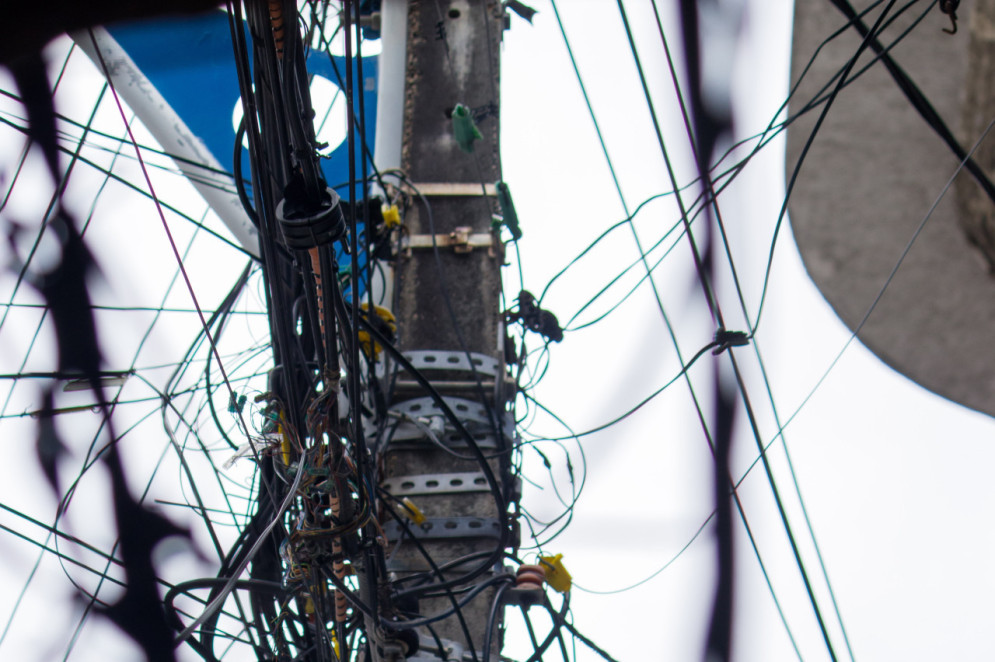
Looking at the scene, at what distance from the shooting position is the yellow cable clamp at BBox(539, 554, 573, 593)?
9.53ft

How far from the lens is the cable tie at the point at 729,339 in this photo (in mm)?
2762

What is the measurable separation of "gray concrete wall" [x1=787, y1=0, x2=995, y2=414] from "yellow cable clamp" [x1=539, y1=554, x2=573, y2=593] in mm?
→ 1342

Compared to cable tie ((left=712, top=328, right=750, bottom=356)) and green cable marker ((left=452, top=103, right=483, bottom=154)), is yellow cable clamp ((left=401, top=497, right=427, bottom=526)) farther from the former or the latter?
green cable marker ((left=452, top=103, right=483, bottom=154))

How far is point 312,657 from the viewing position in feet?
9.81

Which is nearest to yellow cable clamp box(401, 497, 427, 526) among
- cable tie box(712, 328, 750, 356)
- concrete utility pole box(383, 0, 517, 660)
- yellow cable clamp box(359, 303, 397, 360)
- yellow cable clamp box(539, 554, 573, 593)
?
concrete utility pole box(383, 0, 517, 660)

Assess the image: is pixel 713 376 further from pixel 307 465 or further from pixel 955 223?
pixel 307 465

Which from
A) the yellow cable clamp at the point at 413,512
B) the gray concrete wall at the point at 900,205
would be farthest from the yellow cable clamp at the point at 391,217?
the gray concrete wall at the point at 900,205

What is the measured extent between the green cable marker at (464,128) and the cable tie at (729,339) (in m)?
1.44

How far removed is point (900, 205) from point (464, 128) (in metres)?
A: 1.73

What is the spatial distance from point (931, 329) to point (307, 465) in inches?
81.9

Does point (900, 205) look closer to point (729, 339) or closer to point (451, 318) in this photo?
point (729, 339)

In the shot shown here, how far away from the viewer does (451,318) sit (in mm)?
3307

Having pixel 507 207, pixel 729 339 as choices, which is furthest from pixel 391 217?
pixel 729 339

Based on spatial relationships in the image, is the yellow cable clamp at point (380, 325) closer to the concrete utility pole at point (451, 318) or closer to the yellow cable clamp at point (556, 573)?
the concrete utility pole at point (451, 318)
